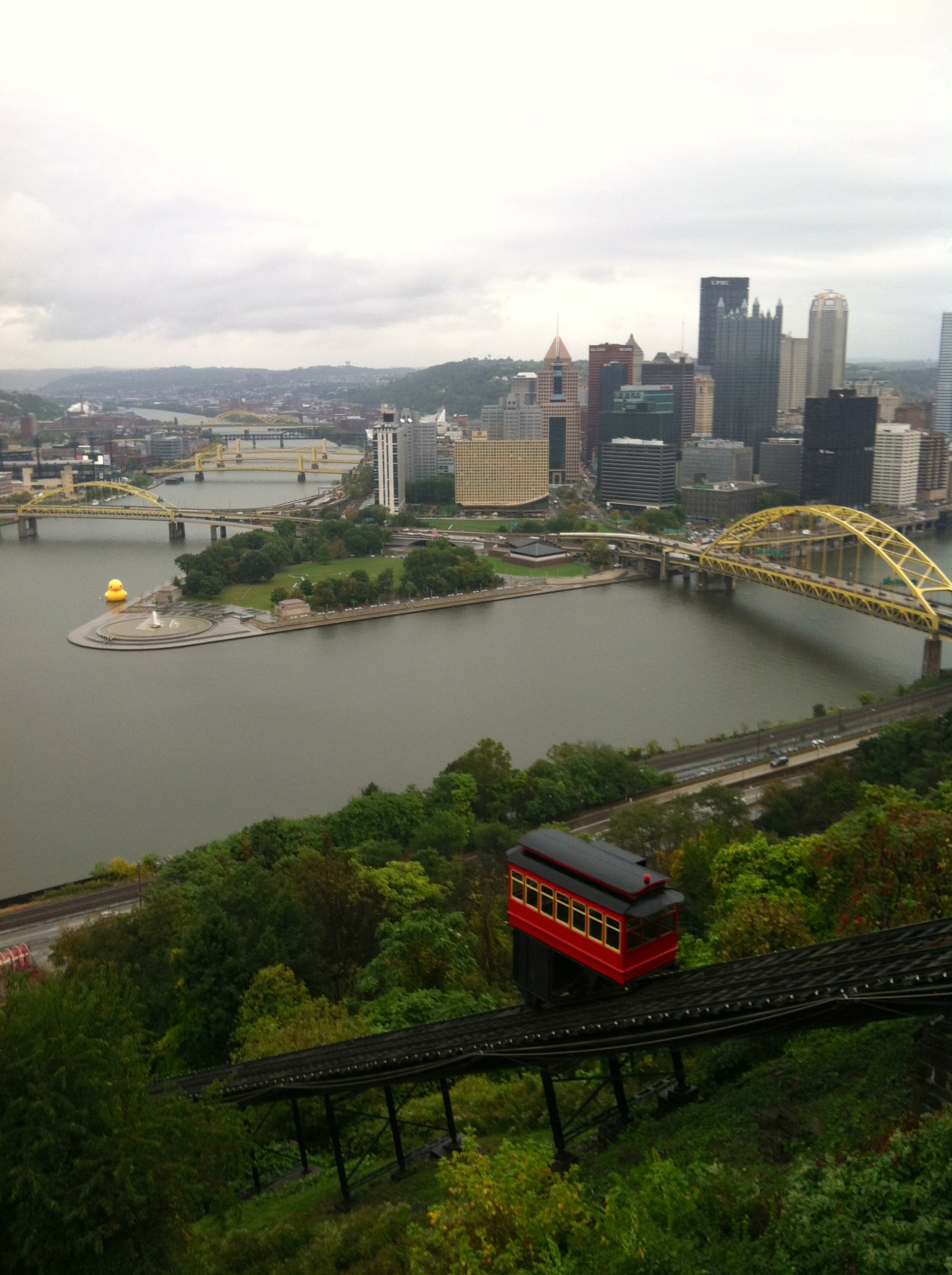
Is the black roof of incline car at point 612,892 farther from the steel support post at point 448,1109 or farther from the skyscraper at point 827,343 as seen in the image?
the skyscraper at point 827,343

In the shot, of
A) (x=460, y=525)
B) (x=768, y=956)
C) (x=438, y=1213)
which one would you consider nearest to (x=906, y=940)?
(x=768, y=956)

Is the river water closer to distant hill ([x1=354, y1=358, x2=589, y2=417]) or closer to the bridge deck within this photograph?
the bridge deck

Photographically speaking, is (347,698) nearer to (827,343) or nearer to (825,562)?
(825,562)

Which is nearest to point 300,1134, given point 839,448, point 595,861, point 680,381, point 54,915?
point 595,861

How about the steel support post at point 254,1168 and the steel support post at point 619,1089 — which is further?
the steel support post at point 254,1168

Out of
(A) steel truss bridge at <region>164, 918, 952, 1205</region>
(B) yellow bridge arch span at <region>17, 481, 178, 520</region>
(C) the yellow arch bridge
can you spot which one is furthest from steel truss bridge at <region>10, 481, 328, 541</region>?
(A) steel truss bridge at <region>164, 918, 952, 1205</region>

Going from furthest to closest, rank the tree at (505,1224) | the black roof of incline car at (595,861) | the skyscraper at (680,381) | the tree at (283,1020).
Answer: the skyscraper at (680,381), the tree at (283,1020), the black roof of incline car at (595,861), the tree at (505,1224)

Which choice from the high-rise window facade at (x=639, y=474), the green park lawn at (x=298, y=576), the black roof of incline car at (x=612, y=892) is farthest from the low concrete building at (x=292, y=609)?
the high-rise window facade at (x=639, y=474)
